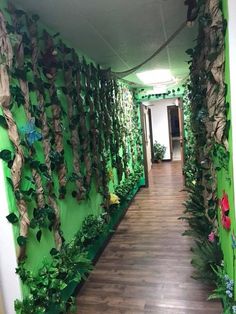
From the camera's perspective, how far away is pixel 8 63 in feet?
5.35

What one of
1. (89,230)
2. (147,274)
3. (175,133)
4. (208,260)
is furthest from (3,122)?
(175,133)

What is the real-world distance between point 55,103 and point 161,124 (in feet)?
24.4

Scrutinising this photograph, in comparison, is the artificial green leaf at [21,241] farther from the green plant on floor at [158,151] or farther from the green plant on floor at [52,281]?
the green plant on floor at [158,151]

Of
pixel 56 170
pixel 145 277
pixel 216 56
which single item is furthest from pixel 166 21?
pixel 145 277

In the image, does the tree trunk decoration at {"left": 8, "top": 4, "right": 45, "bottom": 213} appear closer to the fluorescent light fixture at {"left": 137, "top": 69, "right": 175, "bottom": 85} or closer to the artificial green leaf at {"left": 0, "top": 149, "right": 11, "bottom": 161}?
the artificial green leaf at {"left": 0, "top": 149, "right": 11, "bottom": 161}

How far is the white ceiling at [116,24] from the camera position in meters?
1.93

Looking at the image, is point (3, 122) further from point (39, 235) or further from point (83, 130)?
point (83, 130)

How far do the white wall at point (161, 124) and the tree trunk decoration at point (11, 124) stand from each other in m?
7.85

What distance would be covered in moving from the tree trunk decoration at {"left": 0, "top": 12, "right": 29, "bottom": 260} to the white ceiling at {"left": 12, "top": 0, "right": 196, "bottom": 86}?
40cm

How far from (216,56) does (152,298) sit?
1.99 metres

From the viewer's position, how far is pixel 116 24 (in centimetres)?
227

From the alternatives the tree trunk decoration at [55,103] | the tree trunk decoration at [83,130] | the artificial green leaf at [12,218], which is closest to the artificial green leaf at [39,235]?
the artificial green leaf at [12,218]

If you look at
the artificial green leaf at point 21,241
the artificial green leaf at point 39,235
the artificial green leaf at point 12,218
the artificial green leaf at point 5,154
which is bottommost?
the artificial green leaf at point 39,235

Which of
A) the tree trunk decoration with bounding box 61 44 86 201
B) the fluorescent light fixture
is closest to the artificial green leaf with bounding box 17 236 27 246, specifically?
the tree trunk decoration with bounding box 61 44 86 201
